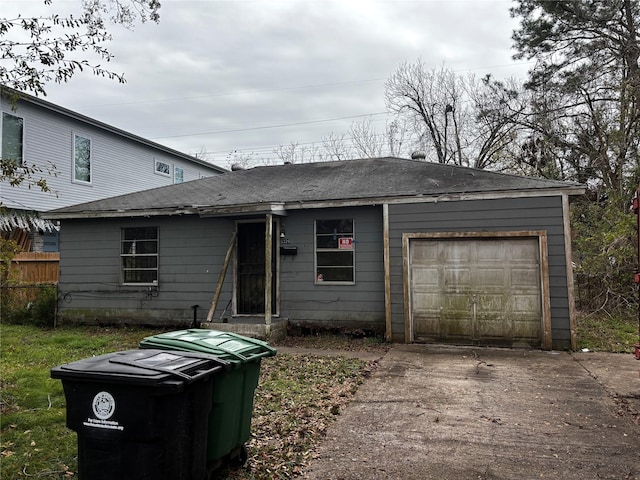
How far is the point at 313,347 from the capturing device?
327 inches

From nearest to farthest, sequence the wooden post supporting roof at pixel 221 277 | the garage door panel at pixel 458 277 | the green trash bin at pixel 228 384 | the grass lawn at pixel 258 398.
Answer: the green trash bin at pixel 228 384, the grass lawn at pixel 258 398, the garage door panel at pixel 458 277, the wooden post supporting roof at pixel 221 277

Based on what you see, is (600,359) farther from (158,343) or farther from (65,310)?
(65,310)

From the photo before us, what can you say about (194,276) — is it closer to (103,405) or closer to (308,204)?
(308,204)

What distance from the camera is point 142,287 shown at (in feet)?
34.4

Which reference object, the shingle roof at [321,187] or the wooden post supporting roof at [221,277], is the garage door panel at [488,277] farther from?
the wooden post supporting roof at [221,277]

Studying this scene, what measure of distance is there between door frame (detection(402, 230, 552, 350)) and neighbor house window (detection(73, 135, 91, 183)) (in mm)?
12504

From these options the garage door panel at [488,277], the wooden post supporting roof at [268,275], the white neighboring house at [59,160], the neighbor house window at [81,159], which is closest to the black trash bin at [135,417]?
the wooden post supporting roof at [268,275]

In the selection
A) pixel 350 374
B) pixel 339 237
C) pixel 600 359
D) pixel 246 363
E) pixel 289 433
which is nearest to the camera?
pixel 246 363

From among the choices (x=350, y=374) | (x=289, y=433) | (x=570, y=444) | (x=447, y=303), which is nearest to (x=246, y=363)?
(x=289, y=433)

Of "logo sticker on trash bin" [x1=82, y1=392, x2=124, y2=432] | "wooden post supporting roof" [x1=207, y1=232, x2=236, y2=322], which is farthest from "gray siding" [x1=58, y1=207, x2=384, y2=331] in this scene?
"logo sticker on trash bin" [x1=82, y1=392, x2=124, y2=432]

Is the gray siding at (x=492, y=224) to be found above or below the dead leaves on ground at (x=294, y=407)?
above

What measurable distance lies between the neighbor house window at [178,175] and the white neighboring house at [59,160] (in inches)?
53.4

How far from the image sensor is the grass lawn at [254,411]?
11.2 ft

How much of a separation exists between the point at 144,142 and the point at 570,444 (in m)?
18.3
